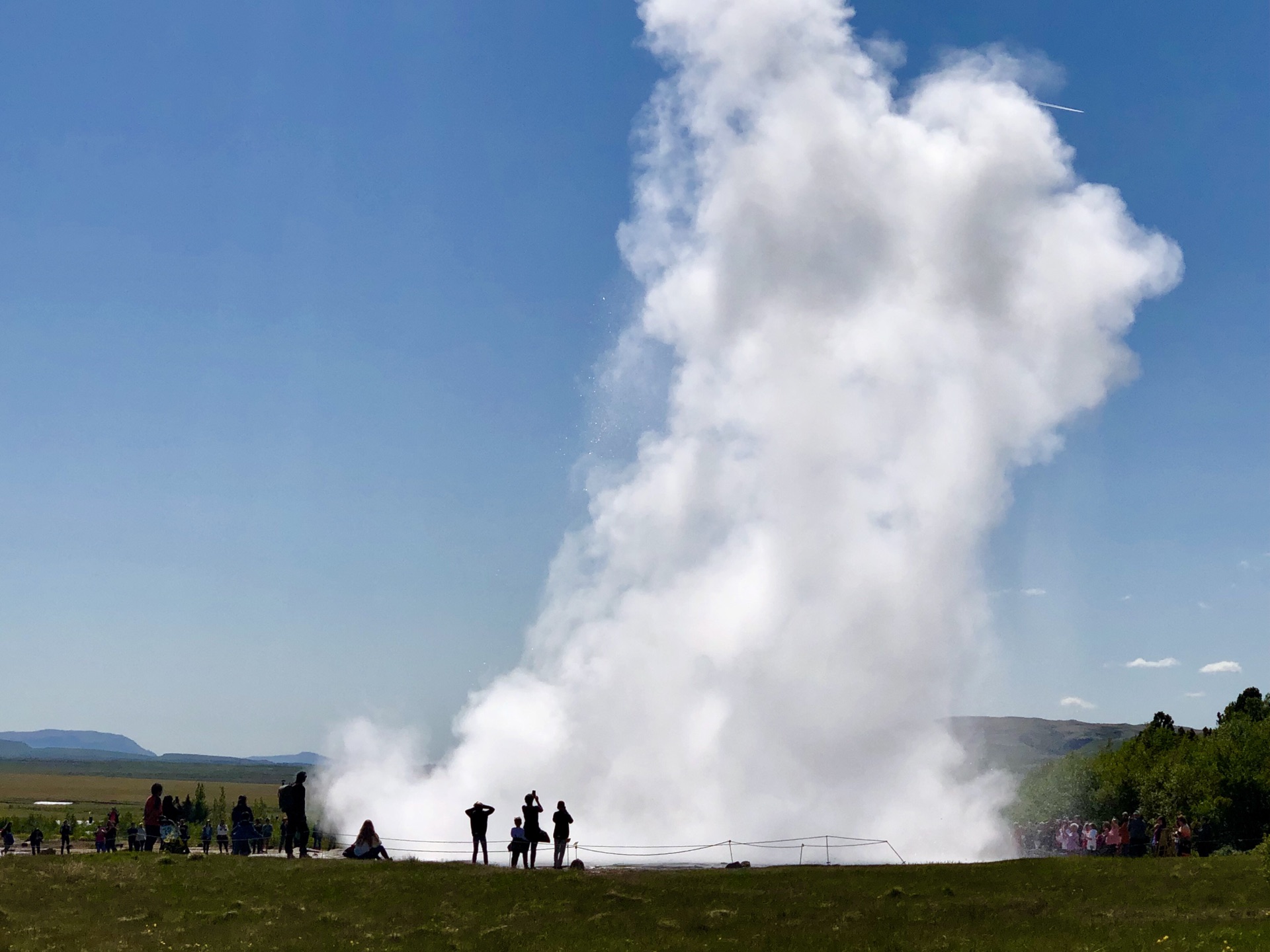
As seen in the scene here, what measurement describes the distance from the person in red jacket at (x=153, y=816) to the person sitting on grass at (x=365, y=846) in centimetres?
609

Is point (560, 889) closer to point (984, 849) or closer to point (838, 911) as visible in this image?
point (838, 911)

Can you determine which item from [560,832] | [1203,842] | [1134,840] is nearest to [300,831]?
[560,832]

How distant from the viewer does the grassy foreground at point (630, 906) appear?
2597 centimetres

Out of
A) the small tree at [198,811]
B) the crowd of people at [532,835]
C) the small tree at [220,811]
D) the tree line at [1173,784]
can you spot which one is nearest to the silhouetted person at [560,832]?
the crowd of people at [532,835]

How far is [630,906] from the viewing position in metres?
29.4

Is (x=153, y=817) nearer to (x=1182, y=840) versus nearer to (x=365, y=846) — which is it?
(x=365, y=846)

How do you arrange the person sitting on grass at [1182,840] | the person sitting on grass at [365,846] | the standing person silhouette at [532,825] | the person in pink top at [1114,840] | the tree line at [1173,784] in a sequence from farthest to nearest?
the tree line at [1173,784] < the person in pink top at [1114,840] < the person sitting on grass at [1182,840] < the person sitting on grass at [365,846] < the standing person silhouette at [532,825]

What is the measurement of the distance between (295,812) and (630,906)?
12.3 metres

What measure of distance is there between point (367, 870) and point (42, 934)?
817 cm

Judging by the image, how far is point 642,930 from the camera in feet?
89.3

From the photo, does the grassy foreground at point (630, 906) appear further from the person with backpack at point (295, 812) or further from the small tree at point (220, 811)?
the small tree at point (220, 811)

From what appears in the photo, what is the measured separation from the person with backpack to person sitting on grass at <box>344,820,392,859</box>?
4.46 ft

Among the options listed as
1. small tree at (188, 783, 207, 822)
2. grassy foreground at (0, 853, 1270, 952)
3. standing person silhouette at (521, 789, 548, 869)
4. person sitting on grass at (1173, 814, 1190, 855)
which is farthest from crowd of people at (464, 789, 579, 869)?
small tree at (188, 783, 207, 822)

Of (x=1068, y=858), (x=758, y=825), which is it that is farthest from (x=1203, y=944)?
(x=758, y=825)
